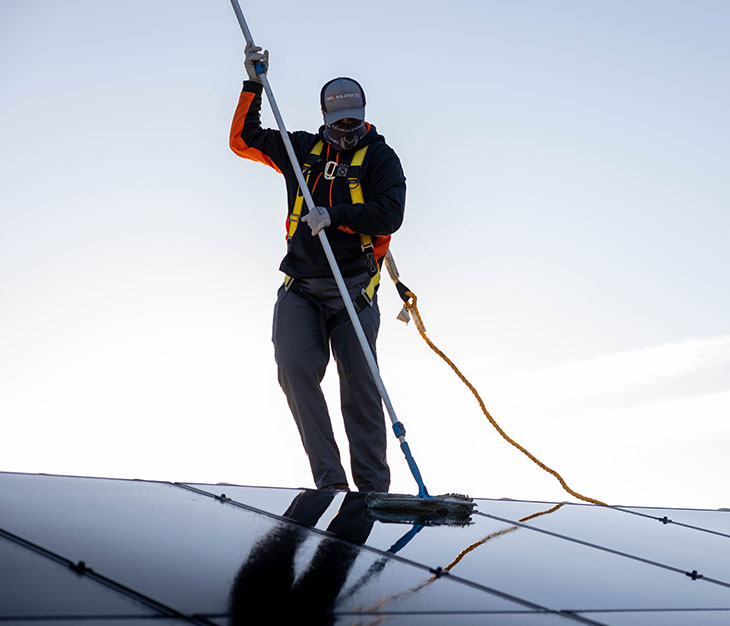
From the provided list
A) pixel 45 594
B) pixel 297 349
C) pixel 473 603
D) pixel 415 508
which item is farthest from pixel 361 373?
pixel 45 594

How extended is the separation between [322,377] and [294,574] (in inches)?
103

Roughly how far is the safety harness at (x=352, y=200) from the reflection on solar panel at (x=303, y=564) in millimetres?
1449

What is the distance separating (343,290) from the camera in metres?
4.38

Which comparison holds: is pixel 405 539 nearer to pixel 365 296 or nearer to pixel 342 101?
pixel 365 296

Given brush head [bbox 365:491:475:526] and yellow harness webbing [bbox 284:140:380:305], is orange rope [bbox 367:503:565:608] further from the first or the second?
yellow harness webbing [bbox 284:140:380:305]

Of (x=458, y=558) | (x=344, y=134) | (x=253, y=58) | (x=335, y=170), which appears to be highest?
(x=253, y=58)

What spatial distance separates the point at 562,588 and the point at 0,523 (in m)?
Result: 1.41

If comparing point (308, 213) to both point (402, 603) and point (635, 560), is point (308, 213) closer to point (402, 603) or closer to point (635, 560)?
point (635, 560)

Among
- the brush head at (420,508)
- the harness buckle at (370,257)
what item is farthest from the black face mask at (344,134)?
the brush head at (420,508)

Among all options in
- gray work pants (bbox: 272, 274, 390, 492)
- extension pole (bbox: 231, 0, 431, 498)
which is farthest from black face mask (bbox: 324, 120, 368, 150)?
gray work pants (bbox: 272, 274, 390, 492)

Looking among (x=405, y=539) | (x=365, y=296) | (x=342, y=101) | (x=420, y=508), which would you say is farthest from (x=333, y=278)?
(x=405, y=539)

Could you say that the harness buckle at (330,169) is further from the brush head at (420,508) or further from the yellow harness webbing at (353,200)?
the brush head at (420,508)

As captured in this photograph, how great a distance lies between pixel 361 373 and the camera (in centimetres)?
476

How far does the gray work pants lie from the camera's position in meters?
4.69
